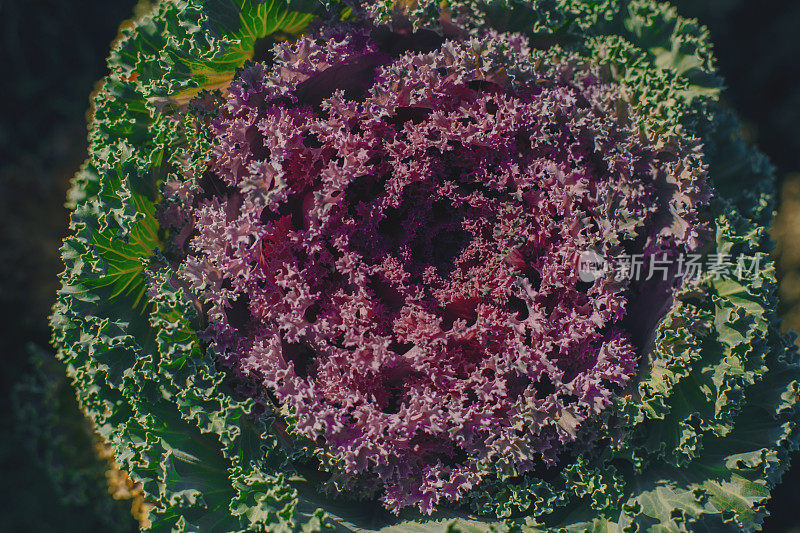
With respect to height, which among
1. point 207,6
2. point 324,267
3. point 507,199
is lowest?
point 324,267

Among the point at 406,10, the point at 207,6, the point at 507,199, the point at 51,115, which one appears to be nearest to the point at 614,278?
the point at 507,199

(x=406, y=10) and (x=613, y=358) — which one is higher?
(x=406, y=10)

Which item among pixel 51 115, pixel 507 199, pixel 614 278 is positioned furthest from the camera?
pixel 51 115

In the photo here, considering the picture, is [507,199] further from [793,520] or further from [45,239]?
[793,520]

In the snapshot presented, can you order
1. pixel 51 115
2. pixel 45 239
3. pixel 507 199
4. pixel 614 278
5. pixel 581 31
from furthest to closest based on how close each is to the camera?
pixel 51 115 → pixel 45 239 → pixel 581 31 → pixel 507 199 → pixel 614 278

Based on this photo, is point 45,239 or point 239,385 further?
point 45,239

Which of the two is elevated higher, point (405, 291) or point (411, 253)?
point (411, 253)
